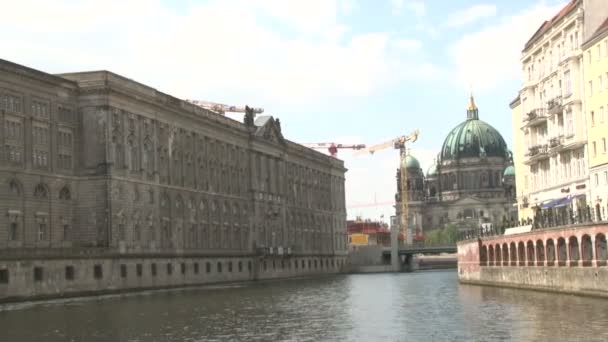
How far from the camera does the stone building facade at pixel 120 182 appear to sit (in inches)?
3691

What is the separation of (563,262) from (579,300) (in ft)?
33.8

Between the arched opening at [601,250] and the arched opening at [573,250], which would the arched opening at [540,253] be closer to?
the arched opening at [573,250]

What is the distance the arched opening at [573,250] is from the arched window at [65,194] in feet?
172

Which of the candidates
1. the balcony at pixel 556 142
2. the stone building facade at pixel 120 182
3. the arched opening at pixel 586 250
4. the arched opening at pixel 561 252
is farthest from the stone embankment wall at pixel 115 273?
the arched opening at pixel 586 250

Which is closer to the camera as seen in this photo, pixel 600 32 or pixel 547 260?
pixel 600 32

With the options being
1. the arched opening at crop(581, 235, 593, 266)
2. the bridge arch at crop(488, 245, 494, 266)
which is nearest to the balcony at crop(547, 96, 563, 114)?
the bridge arch at crop(488, 245, 494, 266)

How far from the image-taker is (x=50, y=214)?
98.9 metres

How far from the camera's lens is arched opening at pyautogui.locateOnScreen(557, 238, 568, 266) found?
7519 centimetres

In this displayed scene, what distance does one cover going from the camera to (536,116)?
3991 inches

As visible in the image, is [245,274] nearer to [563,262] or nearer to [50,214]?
[50,214]

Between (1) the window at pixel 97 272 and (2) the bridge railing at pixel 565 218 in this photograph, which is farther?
(1) the window at pixel 97 272

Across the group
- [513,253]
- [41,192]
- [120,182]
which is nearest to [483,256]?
[513,253]

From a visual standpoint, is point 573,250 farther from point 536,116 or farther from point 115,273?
point 115,273

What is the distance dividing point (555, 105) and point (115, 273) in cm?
4704
